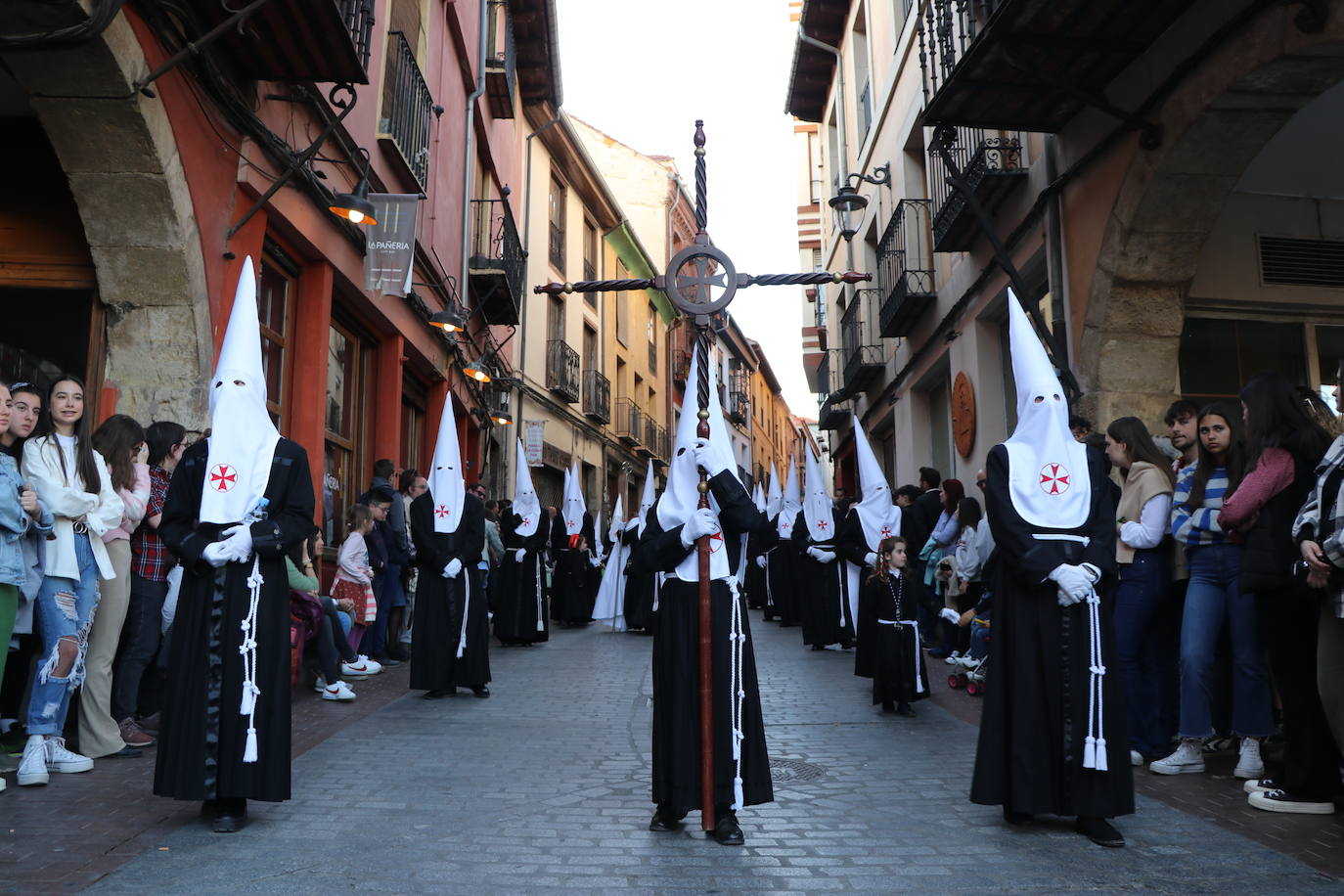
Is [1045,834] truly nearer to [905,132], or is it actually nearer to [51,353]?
[51,353]

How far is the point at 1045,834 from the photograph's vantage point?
182 inches

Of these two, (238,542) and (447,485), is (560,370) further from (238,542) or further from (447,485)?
(238,542)

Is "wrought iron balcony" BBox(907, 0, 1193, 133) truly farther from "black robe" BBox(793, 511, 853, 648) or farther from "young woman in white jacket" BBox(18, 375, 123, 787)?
"young woman in white jacket" BBox(18, 375, 123, 787)

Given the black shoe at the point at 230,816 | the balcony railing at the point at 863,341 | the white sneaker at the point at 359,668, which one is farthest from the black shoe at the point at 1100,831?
the balcony railing at the point at 863,341

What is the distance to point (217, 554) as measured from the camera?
15.7ft

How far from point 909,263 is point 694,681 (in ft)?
40.0

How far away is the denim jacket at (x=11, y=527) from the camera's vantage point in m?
5.18

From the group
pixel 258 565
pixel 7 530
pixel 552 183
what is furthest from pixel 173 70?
pixel 552 183

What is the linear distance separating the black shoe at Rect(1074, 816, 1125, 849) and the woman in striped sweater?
1393 millimetres

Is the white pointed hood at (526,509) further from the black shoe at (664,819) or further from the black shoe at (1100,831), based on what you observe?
the black shoe at (1100,831)

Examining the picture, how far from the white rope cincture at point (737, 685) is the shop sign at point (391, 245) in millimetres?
7127

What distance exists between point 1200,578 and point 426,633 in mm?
5702

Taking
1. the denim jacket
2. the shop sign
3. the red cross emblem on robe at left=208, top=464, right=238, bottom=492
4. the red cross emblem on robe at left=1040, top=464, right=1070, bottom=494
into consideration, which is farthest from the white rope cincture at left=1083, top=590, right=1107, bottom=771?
the shop sign

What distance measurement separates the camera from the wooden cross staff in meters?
4.65
